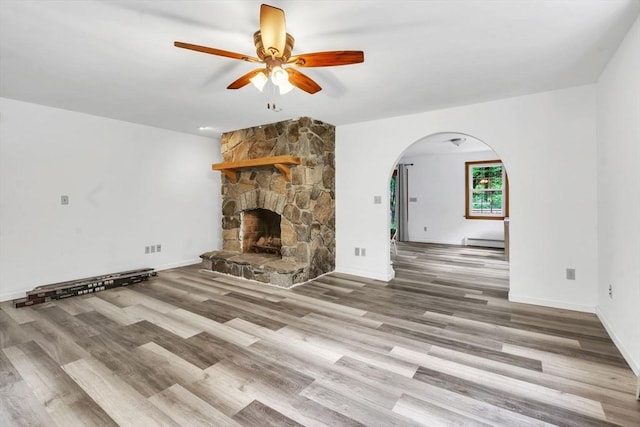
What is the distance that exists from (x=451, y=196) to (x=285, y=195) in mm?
5369

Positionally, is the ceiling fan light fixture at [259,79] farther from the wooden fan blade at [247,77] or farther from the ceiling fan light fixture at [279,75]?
the ceiling fan light fixture at [279,75]

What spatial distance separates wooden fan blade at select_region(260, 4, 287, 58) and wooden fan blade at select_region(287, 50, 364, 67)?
147mm

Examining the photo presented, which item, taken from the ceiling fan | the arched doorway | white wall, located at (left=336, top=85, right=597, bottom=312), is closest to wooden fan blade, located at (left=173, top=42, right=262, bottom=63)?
the ceiling fan

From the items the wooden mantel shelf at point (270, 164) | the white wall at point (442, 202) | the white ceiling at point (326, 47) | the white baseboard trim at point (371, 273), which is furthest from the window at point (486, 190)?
the wooden mantel shelf at point (270, 164)

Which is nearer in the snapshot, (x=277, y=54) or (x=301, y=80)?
(x=277, y=54)

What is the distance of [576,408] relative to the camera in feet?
5.52


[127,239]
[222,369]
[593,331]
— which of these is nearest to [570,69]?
[593,331]

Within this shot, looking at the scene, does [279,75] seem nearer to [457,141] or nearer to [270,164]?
[270,164]

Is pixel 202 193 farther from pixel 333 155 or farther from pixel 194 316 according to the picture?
pixel 194 316

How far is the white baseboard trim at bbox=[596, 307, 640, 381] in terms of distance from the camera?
1.98m

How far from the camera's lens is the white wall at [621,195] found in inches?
80.0

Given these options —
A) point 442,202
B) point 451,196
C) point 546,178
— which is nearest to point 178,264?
point 546,178

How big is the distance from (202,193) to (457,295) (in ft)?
15.4

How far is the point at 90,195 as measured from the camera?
4.19 meters
